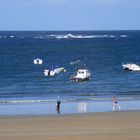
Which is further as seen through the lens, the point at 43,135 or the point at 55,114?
the point at 55,114

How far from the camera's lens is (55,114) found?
130 feet

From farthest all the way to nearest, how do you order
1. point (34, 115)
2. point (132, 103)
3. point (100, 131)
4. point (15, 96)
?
1. point (15, 96)
2. point (132, 103)
3. point (34, 115)
4. point (100, 131)

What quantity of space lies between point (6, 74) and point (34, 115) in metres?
51.9

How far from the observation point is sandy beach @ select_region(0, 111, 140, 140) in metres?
29.5

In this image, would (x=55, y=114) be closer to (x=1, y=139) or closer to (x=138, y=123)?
(x=138, y=123)

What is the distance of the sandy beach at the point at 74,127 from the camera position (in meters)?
29.5

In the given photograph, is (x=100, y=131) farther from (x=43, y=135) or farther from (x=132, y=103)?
(x=132, y=103)

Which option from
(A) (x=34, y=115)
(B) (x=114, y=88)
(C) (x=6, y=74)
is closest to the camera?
(A) (x=34, y=115)

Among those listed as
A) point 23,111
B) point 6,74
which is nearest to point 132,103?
point 23,111

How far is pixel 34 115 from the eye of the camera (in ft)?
127

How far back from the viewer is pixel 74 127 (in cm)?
3284

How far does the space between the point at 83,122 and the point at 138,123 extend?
3.29 m

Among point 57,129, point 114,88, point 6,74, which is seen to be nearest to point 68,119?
point 57,129

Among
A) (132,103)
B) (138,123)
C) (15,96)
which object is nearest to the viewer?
(138,123)
